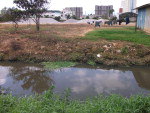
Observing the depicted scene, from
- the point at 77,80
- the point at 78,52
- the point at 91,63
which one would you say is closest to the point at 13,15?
the point at 78,52

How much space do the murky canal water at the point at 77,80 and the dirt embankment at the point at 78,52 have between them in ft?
2.38

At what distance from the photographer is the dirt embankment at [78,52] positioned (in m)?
10.4

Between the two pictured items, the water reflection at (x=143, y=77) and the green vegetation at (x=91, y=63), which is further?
the green vegetation at (x=91, y=63)

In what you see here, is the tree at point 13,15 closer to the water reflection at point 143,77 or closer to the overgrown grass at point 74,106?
the water reflection at point 143,77

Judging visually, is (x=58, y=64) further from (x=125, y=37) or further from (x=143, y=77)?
(x=125, y=37)

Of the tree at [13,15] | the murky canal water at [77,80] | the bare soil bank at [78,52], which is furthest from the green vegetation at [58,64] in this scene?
the tree at [13,15]

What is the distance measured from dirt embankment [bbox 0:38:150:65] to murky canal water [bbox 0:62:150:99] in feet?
2.38

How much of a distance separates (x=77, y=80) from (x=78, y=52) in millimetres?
3322

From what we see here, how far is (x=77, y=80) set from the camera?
8.06m

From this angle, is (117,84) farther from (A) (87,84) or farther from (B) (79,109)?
(B) (79,109)

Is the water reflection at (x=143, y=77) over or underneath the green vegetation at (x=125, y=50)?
underneath

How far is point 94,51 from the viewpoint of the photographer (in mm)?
11164

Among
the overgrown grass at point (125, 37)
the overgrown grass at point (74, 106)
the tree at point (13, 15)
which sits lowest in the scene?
the overgrown grass at point (74, 106)

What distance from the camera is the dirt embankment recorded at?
10438 mm
